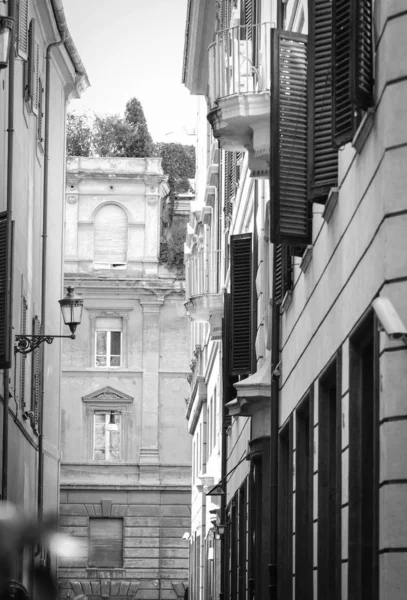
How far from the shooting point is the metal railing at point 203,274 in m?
29.2

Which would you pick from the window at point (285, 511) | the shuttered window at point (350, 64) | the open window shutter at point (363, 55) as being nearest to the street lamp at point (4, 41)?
the window at point (285, 511)

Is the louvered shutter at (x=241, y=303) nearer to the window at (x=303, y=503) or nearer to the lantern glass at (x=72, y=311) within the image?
the lantern glass at (x=72, y=311)

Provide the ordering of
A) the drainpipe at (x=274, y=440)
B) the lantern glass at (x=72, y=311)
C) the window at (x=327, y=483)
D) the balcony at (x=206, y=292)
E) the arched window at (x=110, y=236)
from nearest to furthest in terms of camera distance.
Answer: the window at (x=327, y=483)
the drainpipe at (x=274, y=440)
the lantern glass at (x=72, y=311)
the balcony at (x=206, y=292)
the arched window at (x=110, y=236)

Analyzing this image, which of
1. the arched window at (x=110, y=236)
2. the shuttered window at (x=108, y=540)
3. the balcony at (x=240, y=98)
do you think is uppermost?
the arched window at (x=110, y=236)

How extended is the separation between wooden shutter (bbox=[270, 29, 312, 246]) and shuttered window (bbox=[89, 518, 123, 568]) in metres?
44.7

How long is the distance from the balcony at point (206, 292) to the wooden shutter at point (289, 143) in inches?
670

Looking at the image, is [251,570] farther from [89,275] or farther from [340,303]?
[89,275]

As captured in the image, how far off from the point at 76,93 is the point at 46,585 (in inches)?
1314

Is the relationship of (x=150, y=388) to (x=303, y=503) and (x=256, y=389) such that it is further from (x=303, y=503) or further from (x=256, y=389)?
(x=303, y=503)

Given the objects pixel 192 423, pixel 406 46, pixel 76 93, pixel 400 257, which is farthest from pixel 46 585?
pixel 192 423

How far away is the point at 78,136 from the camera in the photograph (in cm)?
6288

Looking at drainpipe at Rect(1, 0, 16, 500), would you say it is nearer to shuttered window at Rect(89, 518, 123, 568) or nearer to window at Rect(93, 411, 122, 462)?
window at Rect(93, 411, 122, 462)

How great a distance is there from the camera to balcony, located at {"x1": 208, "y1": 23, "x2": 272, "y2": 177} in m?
15.1

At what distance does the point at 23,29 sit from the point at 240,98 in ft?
38.4
